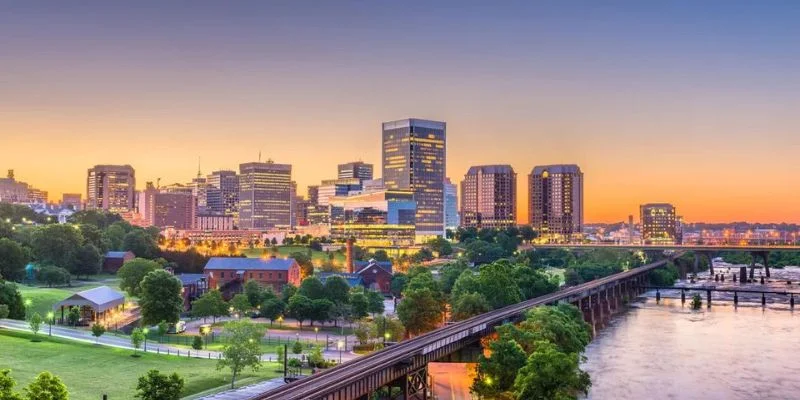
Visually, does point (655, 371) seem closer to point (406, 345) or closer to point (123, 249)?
point (406, 345)

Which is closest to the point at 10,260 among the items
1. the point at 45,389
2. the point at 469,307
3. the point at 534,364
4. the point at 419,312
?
the point at 419,312

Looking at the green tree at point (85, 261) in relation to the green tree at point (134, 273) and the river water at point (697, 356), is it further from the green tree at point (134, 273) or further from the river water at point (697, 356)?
the river water at point (697, 356)

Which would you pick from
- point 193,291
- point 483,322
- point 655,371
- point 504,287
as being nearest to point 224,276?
point 193,291

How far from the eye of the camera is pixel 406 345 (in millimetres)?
78125

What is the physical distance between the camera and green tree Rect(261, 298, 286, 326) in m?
124

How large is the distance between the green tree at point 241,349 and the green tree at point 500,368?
23.1 meters

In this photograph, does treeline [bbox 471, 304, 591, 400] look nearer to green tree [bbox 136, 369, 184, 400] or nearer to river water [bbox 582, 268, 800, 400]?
river water [bbox 582, 268, 800, 400]

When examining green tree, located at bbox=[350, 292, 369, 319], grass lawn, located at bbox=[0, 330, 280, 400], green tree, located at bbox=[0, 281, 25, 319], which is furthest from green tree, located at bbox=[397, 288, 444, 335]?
green tree, located at bbox=[0, 281, 25, 319]

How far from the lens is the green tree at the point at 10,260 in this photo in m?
139

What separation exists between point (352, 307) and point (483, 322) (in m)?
33.1

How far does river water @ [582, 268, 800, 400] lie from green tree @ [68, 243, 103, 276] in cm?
10507

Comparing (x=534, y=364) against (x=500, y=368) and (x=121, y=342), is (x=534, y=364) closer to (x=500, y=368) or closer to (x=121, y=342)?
(x=500, y=368)

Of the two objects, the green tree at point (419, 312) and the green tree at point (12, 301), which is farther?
the green tree at point (419, 312)

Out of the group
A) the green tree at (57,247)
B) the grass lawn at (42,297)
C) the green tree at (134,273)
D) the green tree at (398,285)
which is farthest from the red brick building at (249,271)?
the grass lawn at (42,297)
